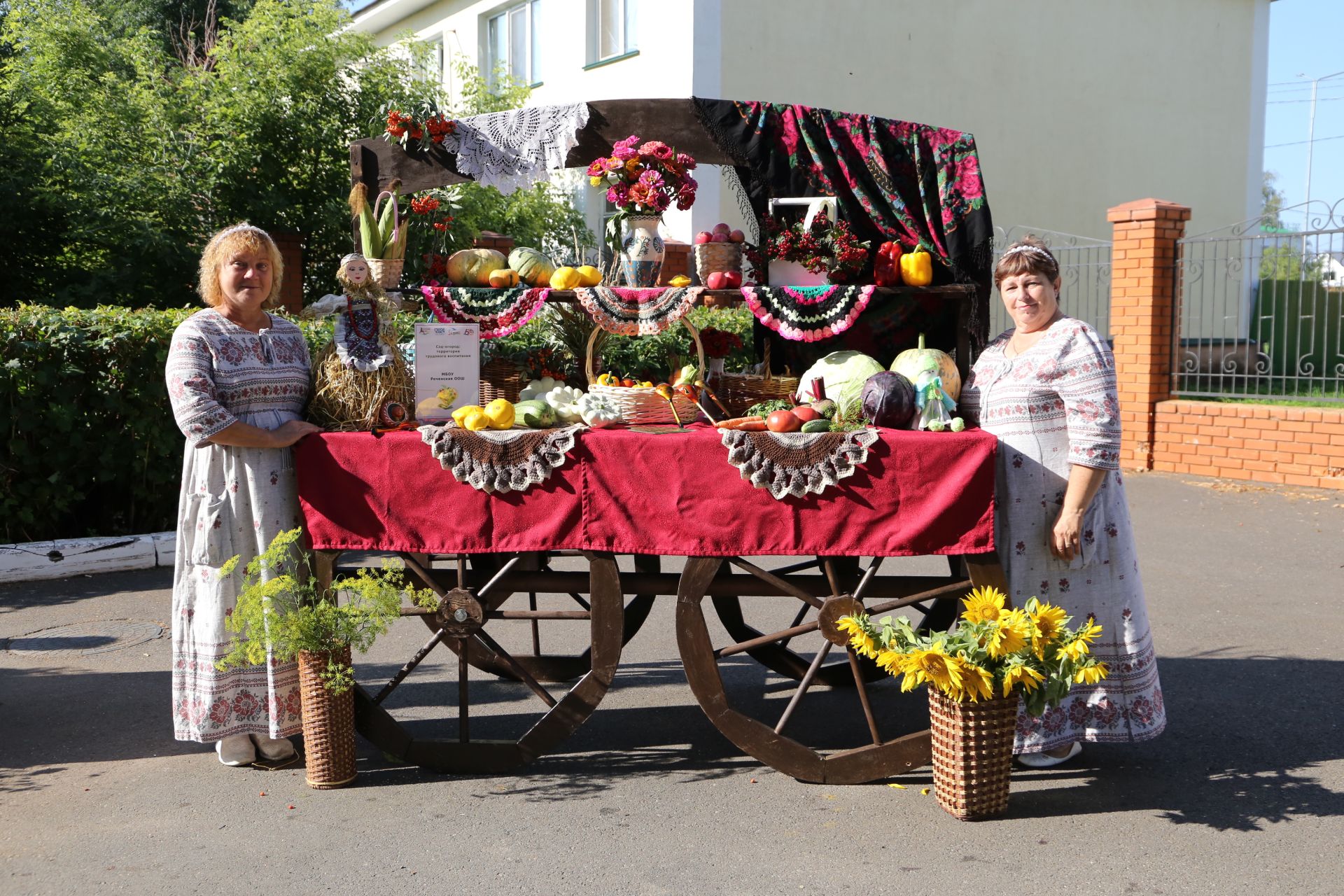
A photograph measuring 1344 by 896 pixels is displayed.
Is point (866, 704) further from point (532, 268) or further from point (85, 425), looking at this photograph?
point (85, 425)

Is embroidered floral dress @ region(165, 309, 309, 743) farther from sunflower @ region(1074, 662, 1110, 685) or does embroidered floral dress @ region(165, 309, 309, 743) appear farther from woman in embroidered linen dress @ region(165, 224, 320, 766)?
sunflower @ region(1074, 662, 1110, 685)

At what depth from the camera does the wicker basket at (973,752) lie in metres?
3.49

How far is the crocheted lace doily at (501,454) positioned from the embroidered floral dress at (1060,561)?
148 cm

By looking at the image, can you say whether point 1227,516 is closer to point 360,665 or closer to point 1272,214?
point 1272,214

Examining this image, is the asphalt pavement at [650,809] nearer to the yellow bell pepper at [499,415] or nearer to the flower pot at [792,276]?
the yellow bell pepper at [499,415]

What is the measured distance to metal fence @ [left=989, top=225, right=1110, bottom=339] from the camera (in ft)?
41.9

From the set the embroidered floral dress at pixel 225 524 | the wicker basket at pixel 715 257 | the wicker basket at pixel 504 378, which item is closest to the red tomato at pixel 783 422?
the wicker basket at pixel 715 257

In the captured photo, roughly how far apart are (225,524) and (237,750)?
2.71 ft

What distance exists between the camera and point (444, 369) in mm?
4121

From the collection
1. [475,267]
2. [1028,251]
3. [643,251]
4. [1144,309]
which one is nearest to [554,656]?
[475,267]

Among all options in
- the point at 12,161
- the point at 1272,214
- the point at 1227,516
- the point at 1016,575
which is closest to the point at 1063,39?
the point at 1272,214

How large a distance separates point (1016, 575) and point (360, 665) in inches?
122

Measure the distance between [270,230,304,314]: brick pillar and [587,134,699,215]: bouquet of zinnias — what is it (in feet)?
22.9

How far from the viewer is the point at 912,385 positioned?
392cm
